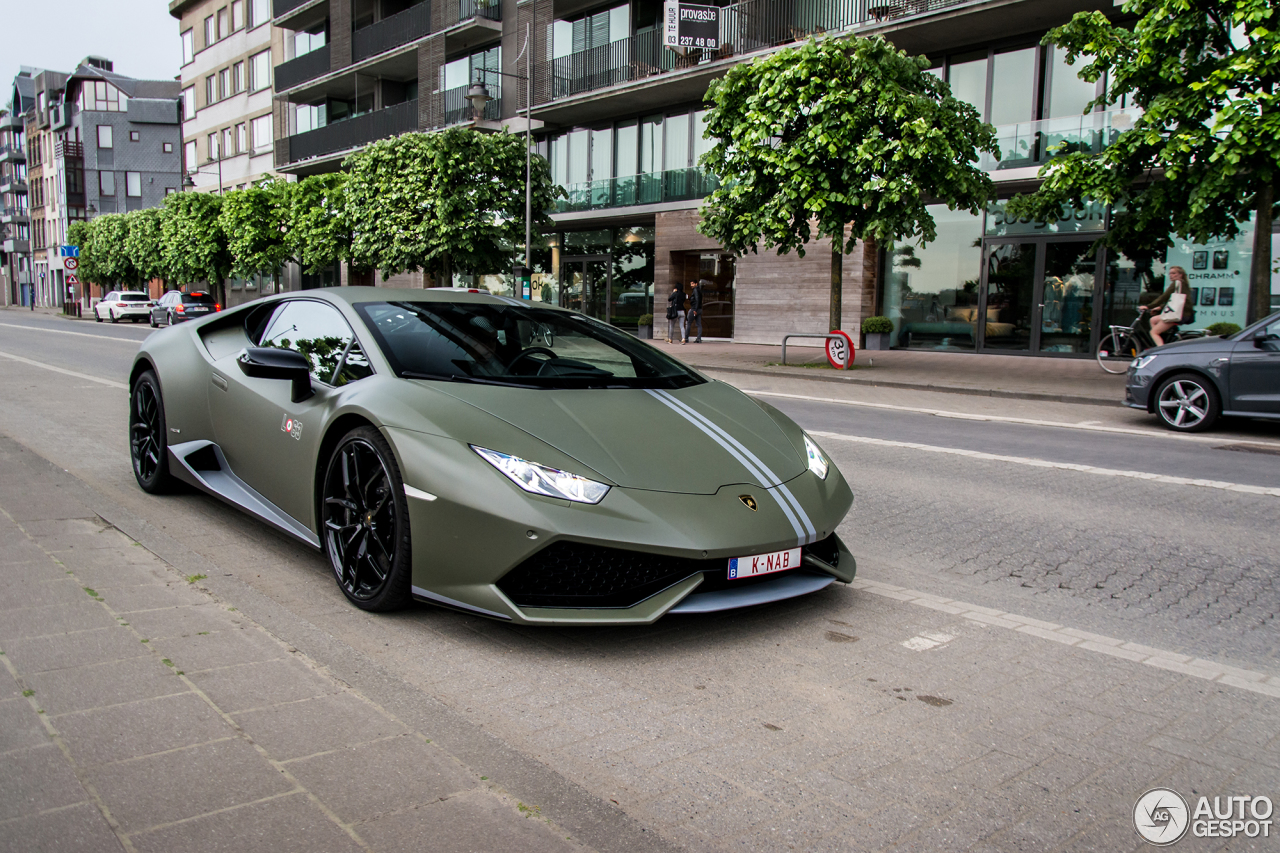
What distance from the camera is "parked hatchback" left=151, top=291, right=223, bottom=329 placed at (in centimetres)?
3919

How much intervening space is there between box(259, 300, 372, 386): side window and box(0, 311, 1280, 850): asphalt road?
950 millimetres

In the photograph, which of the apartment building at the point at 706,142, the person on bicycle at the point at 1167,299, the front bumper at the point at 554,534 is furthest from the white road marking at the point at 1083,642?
the person on bicycle at the point at 1167,299

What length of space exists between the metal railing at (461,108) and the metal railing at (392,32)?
255 cm

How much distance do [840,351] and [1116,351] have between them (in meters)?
5.16

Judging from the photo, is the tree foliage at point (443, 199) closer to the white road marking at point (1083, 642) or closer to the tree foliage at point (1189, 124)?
the tree foliage at point (1189, 124)

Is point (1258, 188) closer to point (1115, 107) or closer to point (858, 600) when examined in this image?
point (1115, 107)

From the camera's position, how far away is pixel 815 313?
25.9 m

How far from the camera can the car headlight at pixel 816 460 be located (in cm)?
415

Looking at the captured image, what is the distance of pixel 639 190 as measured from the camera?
29797 millimetres

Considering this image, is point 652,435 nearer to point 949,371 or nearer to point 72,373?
point 72,373

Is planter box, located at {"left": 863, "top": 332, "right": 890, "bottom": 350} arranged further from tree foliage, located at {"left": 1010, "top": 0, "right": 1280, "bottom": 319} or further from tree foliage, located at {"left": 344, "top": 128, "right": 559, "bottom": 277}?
tree foliage, located at {"left": 344, "top": 128, "right": 559, "bottom": 277}

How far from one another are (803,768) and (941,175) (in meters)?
16.0

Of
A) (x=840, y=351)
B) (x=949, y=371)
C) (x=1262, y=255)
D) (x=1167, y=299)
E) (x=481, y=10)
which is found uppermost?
(x=481, y=10)

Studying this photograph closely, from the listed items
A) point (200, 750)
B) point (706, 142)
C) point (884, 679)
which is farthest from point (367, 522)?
point (706, 142)
